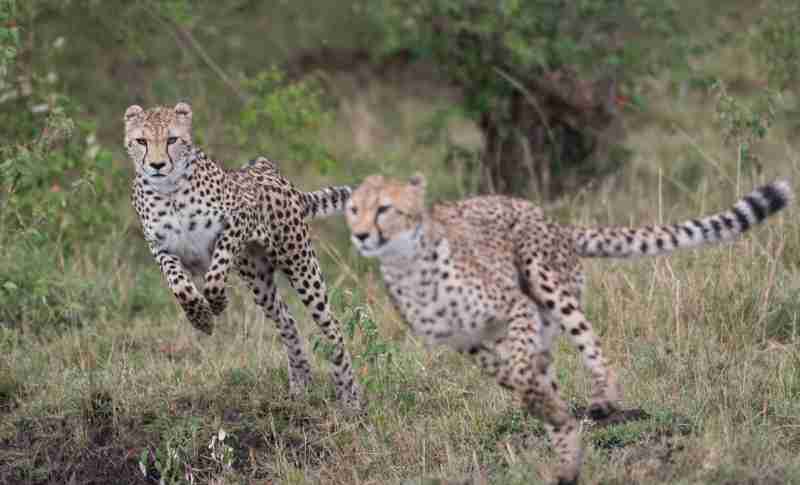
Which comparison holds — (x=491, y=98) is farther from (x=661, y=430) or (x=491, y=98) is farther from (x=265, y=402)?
(x=661, y=430)

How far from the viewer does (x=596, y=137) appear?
1120 cm

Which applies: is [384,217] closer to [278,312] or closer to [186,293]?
[186,293]

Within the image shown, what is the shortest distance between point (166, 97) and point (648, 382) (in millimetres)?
6340

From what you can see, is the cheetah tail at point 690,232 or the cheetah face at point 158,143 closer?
the cheetah tail at point 690,232

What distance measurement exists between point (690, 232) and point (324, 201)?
229 centimetres

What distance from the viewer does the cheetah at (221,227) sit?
20.2 ft

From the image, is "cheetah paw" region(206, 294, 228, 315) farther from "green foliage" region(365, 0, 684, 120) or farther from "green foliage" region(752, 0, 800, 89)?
"green foliage" region(752, 0, 800, 89)

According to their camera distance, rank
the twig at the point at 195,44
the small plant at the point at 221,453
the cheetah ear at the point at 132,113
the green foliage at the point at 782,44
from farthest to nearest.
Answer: the twig at the point at 195,44 → the green foliage at the point at 782,44 → the cheetah ear at the point at 132,113 → the small plant at the point at 221,453

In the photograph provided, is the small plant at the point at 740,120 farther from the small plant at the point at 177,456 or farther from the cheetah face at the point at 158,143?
the small plant at the point at 177,456

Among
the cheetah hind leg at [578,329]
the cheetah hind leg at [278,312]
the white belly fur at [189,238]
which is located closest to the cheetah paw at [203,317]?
the white belly fur at [189,238]

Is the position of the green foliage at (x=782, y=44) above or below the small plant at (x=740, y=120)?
above

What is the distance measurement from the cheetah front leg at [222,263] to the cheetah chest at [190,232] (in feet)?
0.18

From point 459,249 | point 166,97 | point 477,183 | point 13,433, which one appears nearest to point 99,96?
point 166,97

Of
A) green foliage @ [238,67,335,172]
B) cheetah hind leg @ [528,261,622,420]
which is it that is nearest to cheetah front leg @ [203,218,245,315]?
cheetah hind leg @ [528,261,622,420]
